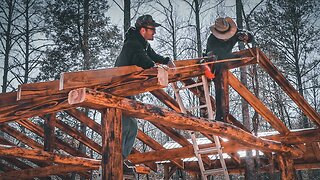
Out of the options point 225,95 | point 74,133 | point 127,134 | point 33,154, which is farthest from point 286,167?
point 33,154

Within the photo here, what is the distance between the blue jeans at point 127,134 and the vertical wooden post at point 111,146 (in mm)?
987

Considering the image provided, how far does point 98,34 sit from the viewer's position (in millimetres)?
17625

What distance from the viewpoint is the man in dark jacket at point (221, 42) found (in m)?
5.68

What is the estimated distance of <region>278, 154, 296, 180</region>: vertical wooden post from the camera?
8.06 m

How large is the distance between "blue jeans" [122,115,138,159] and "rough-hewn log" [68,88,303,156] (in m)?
0.58

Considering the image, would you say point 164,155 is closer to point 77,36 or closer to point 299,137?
point 299,137

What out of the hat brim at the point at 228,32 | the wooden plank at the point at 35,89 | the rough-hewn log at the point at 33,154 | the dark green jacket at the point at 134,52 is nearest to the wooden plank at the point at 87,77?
the wooden plank at the point at 35,89

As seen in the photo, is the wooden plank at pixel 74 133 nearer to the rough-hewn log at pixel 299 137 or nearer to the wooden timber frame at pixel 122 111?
the wooden timber frame at pixel 122 111

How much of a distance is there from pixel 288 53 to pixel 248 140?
45.7 ft

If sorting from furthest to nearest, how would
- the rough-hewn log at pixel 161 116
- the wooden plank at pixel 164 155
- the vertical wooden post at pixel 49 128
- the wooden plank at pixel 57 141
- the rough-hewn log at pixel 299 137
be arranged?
the wooden plank at pixel 57 141
the wooden plank at pixel 164 155
the rough-hewn log at pixel 299 137
the vertical wooden post at pixel 49 128
the rough-hewn log at pixel 161 116

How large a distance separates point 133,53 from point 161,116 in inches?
39.5

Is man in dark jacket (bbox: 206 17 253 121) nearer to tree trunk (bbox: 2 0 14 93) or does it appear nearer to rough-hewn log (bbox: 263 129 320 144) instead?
rough-hewn log (bbox: 263 129 320 144)

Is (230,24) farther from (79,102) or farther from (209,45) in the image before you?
(79,102)

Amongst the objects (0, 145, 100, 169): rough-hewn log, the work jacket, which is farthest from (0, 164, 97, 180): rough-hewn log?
the work jacket
